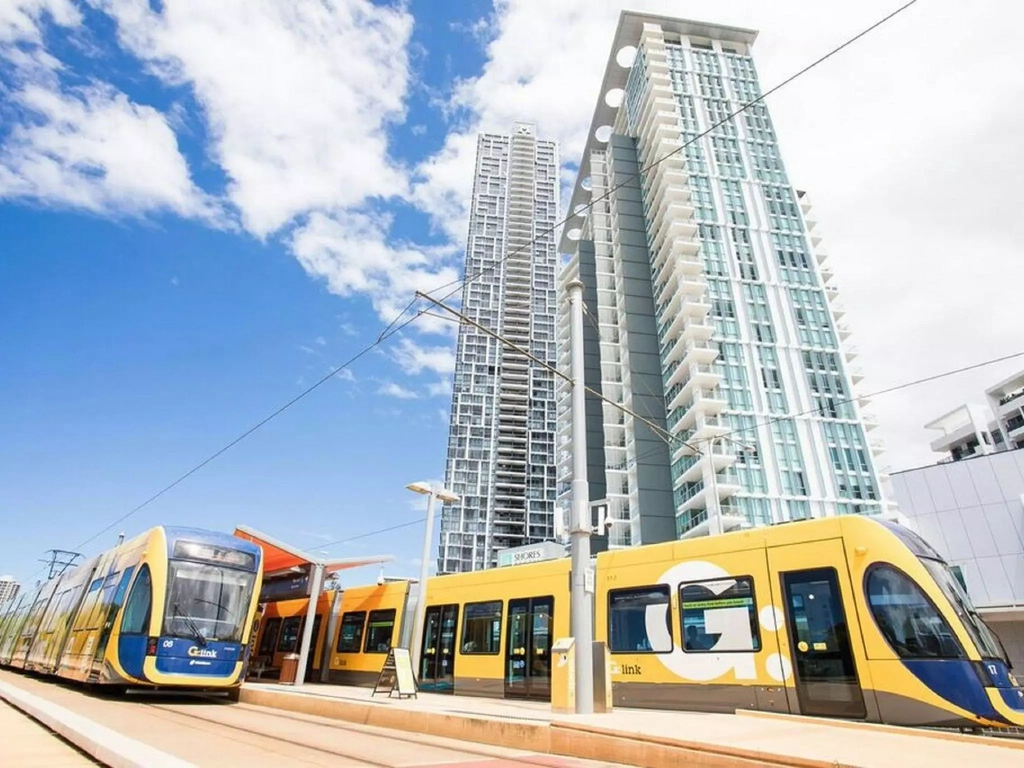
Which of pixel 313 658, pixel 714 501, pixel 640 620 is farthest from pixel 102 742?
pixel 714 501

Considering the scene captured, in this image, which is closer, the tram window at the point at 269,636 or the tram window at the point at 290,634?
the tram window at the point at 290,634

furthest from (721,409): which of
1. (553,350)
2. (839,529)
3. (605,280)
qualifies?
(553,350)

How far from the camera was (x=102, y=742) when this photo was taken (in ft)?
17.9

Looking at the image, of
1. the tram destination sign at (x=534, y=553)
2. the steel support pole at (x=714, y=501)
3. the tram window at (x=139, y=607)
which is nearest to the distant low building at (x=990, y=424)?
the steel support pole at (x=714, y=501)

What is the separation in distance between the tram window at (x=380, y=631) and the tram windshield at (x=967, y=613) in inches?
534

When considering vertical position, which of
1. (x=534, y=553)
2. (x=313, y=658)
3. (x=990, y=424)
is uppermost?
(x=990, y=424)

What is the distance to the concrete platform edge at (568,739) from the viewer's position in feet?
16.9

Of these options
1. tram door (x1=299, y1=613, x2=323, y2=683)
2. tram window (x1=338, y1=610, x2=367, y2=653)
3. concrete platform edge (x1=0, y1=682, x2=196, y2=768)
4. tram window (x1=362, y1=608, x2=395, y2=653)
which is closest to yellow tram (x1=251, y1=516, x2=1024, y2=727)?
tram window (x1=362, y1=608, x2=395, y2=653)

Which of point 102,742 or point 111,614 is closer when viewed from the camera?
point 102,742

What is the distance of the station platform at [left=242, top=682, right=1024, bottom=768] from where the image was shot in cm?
489

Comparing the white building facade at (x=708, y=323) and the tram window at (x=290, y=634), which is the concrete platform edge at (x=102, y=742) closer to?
the tram window at (x=290, y=634)

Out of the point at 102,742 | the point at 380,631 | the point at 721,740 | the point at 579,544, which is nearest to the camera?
the point at 102,742

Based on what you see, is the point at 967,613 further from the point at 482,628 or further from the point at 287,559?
the point at 287,559

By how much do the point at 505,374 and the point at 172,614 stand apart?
93746mm
